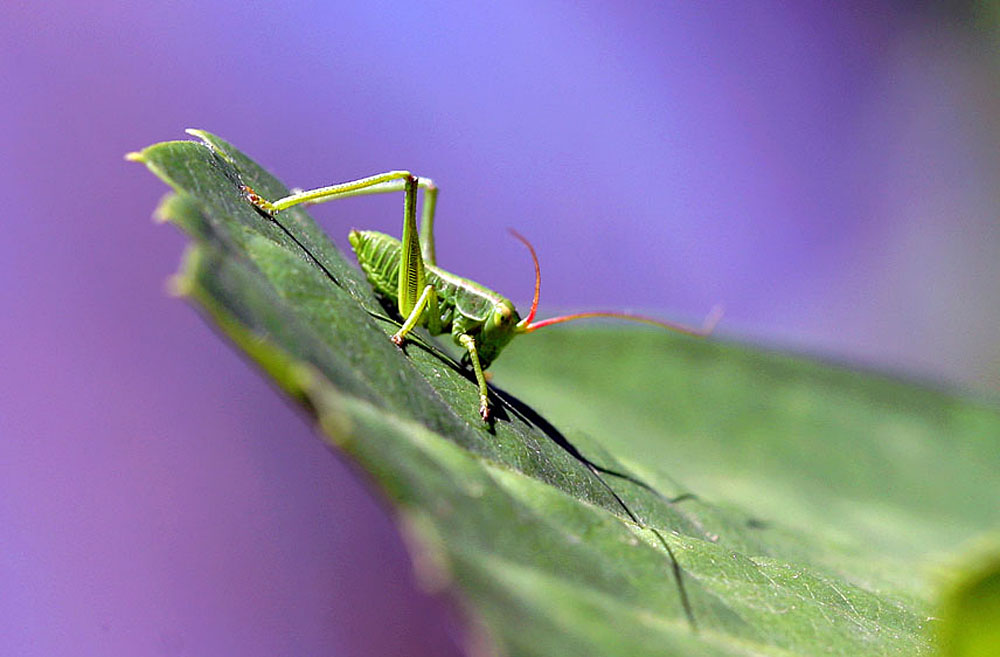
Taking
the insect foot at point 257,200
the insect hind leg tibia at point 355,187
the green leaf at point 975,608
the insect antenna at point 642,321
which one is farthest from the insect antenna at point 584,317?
the green leaf at point 975,608

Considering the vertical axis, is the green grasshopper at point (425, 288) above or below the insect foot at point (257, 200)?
above

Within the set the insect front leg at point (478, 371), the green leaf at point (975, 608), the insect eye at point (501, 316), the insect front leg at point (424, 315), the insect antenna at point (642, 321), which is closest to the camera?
the green leaf at point (975, 608)

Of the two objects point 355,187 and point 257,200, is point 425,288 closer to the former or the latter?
point 355,187

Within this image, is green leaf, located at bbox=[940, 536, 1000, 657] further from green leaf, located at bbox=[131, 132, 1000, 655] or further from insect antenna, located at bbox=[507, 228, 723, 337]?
insect antenna, located at bbox=[507, 228, 723, 337]

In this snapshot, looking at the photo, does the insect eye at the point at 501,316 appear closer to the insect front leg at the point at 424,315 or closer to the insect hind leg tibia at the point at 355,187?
the insect front leg at the point at 424,315

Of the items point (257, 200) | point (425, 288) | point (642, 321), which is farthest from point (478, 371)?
point (642, 321)

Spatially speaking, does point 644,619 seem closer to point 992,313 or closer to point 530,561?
point 530,561

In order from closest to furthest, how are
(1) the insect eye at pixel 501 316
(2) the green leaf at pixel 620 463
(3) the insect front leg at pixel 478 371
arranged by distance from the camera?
(2) the green leaf at pixel 620 463
(3) the insect front leg at pixel 478 371
(1) the insect eye at pixel 501 316
